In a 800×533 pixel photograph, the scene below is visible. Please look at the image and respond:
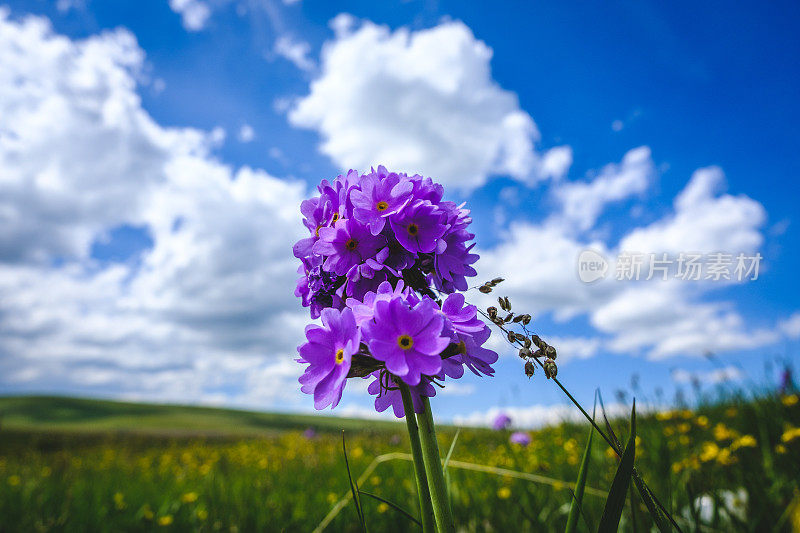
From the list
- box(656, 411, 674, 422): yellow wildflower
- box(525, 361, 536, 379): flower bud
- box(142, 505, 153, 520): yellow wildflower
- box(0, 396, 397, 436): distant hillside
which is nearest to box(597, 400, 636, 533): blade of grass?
box(525, 361, 536, 379): flower bud

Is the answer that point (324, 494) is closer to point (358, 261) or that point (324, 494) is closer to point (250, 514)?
point (250, 514)

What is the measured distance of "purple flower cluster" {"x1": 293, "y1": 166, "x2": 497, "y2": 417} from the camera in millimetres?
1710

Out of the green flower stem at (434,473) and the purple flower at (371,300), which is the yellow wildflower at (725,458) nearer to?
the green flower stem at (434,473)

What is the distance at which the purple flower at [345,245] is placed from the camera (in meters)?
2.05

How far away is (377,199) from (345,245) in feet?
0.75

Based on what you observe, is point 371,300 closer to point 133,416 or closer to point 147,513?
point 147,513

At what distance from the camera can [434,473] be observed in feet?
6.15

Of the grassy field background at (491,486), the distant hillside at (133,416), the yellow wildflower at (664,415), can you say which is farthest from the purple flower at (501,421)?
the distant hillside at (133,416)

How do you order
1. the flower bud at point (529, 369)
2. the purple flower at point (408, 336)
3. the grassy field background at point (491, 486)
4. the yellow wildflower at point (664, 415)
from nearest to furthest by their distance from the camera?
the purple flower at point (408, 336)
the flower bud at point (529, 369)
the grassy field background at point (491, 486)
the yellow wildflower at point (664, 415)

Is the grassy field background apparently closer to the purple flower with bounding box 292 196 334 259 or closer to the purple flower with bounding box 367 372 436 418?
the purple flower with bounding box 367 372 436 418

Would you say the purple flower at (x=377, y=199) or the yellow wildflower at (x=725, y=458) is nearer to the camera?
the purple flower at (x=377, y=199)

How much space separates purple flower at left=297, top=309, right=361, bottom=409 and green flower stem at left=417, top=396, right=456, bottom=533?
1.16 feet

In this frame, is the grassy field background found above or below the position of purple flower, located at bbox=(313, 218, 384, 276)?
below

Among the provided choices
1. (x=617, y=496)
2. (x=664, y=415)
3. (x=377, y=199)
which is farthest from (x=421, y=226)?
(x=664, y=415)
